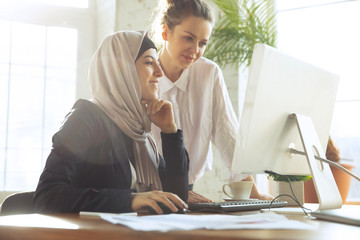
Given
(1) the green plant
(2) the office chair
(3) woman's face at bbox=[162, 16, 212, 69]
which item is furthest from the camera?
(1) the green plant

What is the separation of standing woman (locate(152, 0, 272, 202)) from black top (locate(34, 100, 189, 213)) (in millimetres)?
488

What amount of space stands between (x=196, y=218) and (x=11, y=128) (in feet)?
9.26

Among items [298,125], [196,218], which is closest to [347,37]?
[298,125]

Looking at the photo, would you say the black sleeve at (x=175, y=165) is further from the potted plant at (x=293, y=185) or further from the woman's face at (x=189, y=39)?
the woman's face at (x=189, y=39)

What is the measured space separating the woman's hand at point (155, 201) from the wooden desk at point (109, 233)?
202 millimetres

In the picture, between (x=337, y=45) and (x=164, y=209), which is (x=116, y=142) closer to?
(x=164, y=209)

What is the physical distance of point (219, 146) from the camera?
221cm

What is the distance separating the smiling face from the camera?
2.12 m

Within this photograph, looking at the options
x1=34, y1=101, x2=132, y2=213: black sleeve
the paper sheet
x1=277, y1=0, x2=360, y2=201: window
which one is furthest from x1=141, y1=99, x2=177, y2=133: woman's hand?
x1=277, y1=0, x2=360, y2=201: window

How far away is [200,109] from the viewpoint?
2.26 meters

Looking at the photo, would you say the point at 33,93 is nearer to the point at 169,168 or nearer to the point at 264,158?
the point at 169,168

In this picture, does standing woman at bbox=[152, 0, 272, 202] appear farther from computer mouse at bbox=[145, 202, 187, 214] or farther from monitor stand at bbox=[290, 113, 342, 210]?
computer mouse at bbox=[145, 202, 187, 214]

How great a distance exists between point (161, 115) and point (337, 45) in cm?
227

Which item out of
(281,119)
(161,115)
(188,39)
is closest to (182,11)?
(188,39)
